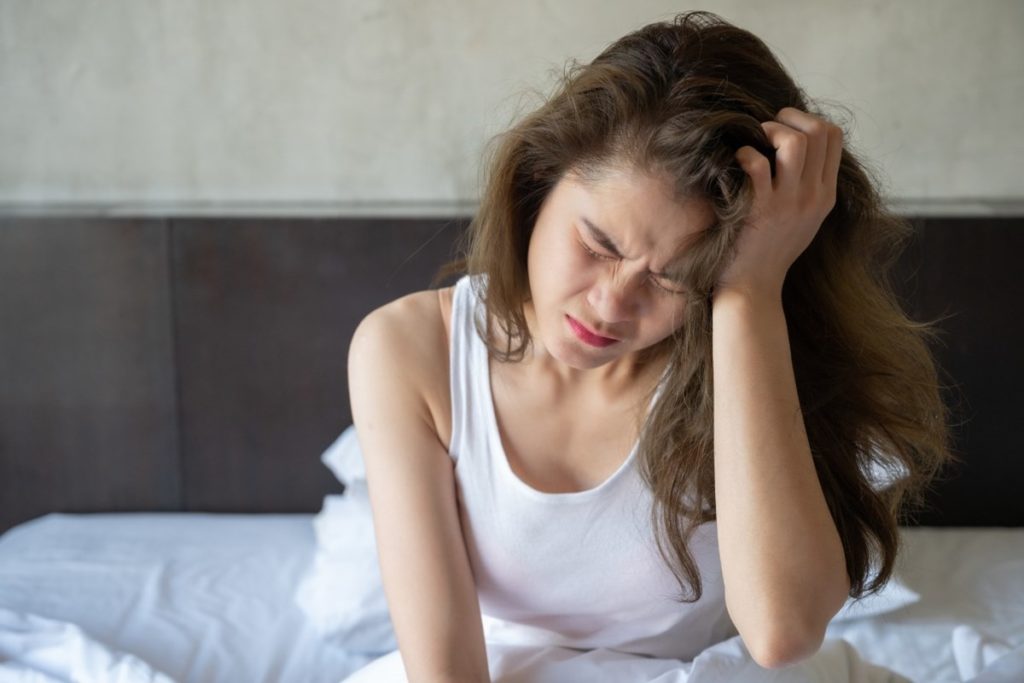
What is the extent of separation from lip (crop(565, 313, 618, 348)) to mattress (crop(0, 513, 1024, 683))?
71 cm

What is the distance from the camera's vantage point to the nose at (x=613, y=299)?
2.98ft

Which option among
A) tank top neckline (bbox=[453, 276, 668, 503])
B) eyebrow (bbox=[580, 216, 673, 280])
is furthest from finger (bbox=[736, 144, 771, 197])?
tank top neckline (bbox=[453, 276, 668, 503])

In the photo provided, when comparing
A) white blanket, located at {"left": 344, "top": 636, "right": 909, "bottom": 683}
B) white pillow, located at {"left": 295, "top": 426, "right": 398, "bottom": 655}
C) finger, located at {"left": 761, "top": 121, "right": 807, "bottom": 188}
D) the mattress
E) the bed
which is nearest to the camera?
finger, located at {"left": 761, "top": 121, "right": 807, "bottom": 188}

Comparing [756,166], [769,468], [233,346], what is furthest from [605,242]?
[233,346]

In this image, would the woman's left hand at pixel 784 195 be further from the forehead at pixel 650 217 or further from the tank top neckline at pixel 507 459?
the tank top neckline at pixel 507 459

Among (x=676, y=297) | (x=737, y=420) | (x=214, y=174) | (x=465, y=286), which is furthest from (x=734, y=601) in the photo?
(x=214, y=174)

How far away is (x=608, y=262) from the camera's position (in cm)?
91

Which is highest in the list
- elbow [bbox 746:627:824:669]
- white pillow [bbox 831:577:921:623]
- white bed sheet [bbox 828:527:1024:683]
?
elbow [bbox 746:627:824:669]

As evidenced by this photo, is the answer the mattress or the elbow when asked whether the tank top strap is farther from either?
the mattress

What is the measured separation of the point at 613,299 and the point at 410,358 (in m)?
0.28

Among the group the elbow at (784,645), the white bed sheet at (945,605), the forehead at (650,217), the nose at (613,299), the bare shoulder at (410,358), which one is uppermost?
the forehead at (650,217)

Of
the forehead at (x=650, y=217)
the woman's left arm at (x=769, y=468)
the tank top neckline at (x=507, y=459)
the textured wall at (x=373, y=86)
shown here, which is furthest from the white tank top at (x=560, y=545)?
the textured wall at (x=373, y=86)

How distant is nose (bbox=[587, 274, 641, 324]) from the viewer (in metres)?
0.91

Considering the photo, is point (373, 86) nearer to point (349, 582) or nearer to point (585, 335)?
point (349, 582)
